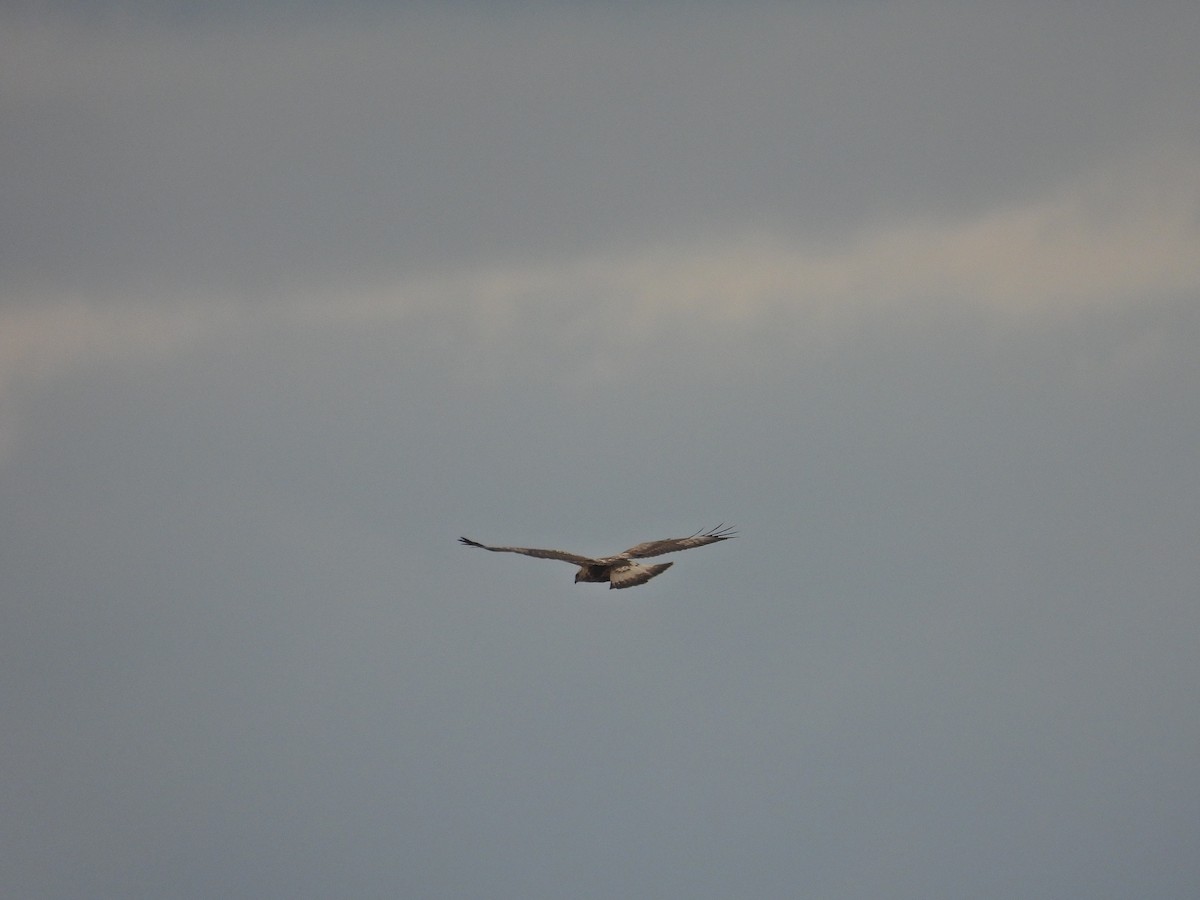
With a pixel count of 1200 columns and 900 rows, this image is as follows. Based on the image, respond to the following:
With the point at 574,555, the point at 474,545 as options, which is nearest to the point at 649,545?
the point at 574,555

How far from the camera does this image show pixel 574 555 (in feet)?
209

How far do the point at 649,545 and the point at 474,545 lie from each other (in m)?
7.65

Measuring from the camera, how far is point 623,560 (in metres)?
62.4

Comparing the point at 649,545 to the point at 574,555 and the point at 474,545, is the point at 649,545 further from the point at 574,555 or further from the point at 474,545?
the point at 474,545

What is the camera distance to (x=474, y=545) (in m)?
62.0

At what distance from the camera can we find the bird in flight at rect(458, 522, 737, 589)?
6125 centimetres

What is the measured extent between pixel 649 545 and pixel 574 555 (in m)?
3.33

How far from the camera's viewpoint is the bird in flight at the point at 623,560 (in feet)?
201

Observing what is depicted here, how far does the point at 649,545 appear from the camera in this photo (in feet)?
213
